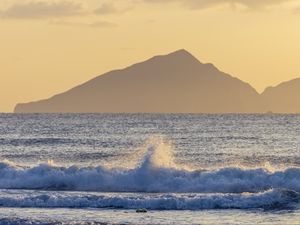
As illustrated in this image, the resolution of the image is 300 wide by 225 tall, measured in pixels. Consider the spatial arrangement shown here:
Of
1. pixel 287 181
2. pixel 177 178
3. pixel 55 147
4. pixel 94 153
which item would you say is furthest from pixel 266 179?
pixel 55 147

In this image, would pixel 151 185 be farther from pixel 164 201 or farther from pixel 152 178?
pixel 164 201

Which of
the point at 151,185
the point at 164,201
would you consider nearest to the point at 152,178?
the point at 151,185

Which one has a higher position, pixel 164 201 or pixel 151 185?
pixel 151 185

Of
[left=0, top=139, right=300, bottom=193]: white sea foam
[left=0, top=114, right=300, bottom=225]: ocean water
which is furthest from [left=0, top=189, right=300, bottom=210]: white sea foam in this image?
[left=0, top=139, right=300, bottom=193]: white sea foam

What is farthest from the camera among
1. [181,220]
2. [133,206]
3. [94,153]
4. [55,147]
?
[55,147]

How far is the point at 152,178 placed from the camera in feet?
161

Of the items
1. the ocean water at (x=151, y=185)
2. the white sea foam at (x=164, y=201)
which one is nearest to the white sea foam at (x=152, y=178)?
the ocean water at (x=151, y=185)

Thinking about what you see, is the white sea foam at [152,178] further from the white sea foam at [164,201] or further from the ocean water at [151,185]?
the white sea foam at [164,201]

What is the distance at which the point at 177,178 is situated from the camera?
48.3 metres

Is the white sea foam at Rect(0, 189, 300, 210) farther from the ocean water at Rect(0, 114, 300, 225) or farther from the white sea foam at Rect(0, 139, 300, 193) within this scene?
the white sea foam at Rect(0, 139, 300, 193)

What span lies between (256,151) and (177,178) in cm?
2677

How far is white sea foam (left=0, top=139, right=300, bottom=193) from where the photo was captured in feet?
156

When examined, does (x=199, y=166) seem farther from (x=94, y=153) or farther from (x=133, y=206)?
(x=133, y=206)

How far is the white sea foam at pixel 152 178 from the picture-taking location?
1870 inches
